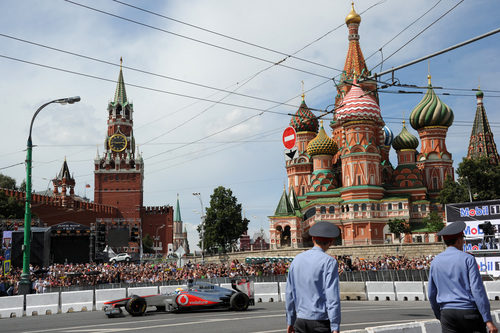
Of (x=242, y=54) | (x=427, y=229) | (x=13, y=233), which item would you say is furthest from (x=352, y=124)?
(x=242, y=54)

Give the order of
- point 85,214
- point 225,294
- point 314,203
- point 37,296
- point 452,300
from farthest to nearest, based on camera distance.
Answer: point 85,214 < point 314,203 < point 37,296 < point 225,294 < point 452,300

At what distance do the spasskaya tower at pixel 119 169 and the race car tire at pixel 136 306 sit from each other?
92.8 m

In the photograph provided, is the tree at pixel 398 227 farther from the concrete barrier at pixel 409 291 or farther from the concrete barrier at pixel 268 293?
the concrete barrier at pixel 268 293

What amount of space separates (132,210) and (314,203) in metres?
55.7

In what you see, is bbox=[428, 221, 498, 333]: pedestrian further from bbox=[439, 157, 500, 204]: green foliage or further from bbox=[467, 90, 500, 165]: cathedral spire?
bbox=[467, 90, 500, 165]: cathedral spire

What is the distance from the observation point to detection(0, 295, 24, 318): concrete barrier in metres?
18.3

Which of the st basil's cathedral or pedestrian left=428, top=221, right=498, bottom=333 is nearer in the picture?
pedestrian left=428, top=221, right=498, bottom=333

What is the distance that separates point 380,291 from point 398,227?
1475 inches

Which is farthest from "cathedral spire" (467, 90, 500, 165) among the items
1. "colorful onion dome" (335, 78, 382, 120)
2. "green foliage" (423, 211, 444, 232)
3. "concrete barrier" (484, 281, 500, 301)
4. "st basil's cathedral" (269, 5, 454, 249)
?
"concrete barrier" (484, 281, 500, 301)

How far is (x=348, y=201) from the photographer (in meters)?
60.7

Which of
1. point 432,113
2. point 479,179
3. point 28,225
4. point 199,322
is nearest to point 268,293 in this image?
point 199,322

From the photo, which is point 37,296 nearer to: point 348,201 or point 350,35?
point 348,201

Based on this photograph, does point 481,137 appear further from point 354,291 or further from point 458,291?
point 458,291

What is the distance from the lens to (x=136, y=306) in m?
16.2
